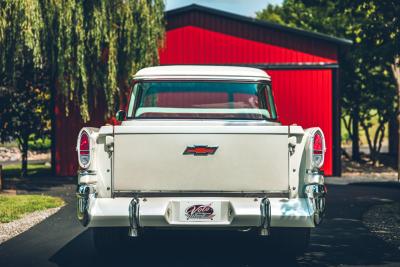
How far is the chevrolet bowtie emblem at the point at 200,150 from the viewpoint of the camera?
579 centimetres

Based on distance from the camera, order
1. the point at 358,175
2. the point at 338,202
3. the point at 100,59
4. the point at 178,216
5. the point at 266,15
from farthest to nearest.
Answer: the point at 266,15 < the point at 358,175 < the point at 100,59 < the point at 338,202 < the point at 178,216

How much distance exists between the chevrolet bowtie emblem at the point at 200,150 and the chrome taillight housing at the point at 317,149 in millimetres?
900

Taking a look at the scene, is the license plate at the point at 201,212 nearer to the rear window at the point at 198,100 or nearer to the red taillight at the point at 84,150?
the red taillight at the point at 84,150

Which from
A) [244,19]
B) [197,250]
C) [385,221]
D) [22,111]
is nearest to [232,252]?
[197,250]

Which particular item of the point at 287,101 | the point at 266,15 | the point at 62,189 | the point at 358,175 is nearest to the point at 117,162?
the point at 62,189

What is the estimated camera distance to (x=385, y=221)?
31.7ft

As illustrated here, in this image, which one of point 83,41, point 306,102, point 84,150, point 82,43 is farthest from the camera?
point 306,102

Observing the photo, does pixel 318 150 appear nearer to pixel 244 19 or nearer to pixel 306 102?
pixel 306 102

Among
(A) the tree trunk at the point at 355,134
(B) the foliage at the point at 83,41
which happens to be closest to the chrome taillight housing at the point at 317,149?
(B) the foliage at the point at 83,41

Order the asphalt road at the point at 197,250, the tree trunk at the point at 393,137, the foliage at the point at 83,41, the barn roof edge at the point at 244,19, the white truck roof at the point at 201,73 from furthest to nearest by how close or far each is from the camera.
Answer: the tree trunk at the point at 393,137
the barn roof edge at the point at 244,19
the foliage at the point at 83,41
the white truck roof at the point at 201,73
the asphalt road at the point at 197,250

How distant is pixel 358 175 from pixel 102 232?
14702mm

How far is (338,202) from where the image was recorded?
12211mm

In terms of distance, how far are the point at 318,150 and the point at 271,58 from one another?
43.3 ft

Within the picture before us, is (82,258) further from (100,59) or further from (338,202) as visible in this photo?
(100,59)
